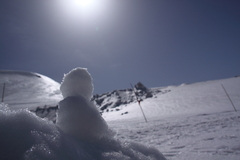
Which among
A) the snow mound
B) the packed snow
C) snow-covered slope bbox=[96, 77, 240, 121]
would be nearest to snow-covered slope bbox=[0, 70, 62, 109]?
snow-covered slope bbox=[96, 77, 240, 121]

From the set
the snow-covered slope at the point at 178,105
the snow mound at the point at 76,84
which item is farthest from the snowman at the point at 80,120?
the snow-covered slope at the point at 178,105

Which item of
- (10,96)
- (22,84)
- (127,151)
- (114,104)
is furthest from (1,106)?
(22,84)

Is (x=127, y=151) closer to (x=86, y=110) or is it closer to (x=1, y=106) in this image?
(x=86, y=110)

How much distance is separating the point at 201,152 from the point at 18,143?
14.5ft

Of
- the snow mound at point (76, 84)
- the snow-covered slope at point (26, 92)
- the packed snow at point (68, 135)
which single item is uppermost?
the snow-covered slope at point (26, 92)

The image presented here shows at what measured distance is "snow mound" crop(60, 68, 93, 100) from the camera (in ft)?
4.71

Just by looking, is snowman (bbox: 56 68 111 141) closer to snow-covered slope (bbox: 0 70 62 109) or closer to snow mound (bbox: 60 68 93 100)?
snow mound (bbox: 60 68 93 100)

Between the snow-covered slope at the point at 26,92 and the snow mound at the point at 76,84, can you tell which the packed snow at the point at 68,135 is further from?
the snow-covered slope at the point at 26,92

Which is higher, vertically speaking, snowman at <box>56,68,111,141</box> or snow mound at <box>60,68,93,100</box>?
snow mound at <box>60,68,93,100</box>

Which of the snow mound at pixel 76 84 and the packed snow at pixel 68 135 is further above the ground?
the snow mound at pixel 76 84

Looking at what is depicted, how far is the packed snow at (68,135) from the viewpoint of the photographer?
0.68 meters

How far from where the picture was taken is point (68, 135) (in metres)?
0.98

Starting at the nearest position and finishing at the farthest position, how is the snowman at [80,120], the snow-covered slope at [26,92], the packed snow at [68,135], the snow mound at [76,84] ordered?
the packed snow at [68,135]
the snowman at [80,120]
the snow mound at [76,84]
the snow-covered slope at [26,92]

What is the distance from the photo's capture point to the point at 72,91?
4.75ft
